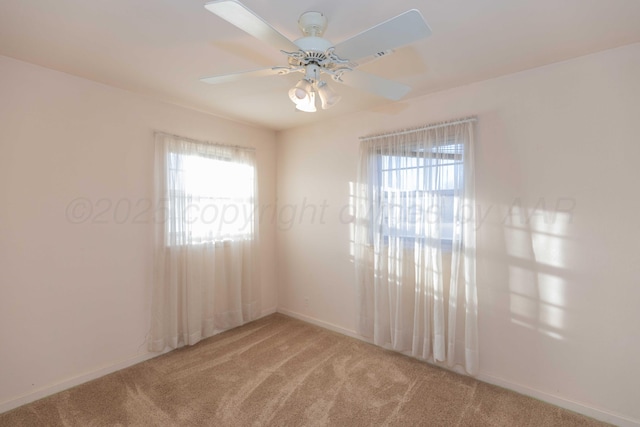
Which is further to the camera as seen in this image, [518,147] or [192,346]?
[192,346]

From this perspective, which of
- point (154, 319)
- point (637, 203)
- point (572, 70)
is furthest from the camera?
point (154, 319)

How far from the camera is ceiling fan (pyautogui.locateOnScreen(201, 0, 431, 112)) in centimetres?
115

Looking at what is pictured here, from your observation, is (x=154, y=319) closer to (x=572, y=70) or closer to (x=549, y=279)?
(x=549, y=279)

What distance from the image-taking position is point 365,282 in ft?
10.5

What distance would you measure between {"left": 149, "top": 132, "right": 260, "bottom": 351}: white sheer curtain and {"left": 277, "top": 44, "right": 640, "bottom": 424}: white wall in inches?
84.2

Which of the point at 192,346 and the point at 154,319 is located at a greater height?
the point at 154,319

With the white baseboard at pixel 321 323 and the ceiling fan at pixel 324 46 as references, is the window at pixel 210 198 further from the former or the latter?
the ceiling fan at pixel 324 46

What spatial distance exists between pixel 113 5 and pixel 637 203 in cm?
331

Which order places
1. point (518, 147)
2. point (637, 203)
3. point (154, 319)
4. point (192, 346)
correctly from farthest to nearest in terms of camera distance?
point (192, 346) < point (154, 319) < point (518, 147) < point (637, 203)

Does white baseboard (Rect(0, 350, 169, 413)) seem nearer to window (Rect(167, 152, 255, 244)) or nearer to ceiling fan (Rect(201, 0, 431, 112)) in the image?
window (Rect(167, 152, 255, 244))

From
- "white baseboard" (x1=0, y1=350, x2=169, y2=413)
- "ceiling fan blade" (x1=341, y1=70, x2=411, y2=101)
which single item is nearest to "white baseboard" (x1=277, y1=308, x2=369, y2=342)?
"white baseboard" (x1=0, y1=350, x2=169, y2=413)

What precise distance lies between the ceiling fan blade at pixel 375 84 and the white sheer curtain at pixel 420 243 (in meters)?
1.04

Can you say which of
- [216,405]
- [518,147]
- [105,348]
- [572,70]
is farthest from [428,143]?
[105,348]

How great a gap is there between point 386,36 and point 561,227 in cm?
194
